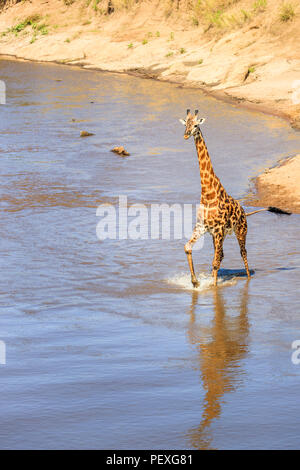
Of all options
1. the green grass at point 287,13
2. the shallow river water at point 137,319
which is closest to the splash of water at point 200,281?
the shallow river water at point 137,319

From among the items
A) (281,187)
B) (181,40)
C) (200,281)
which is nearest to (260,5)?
(181,40)

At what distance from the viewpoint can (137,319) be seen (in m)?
7.67

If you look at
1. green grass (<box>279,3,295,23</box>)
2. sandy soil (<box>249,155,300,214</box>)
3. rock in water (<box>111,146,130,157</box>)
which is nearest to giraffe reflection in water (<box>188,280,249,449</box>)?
sandy soil (<box>249,155,300,214</box>)

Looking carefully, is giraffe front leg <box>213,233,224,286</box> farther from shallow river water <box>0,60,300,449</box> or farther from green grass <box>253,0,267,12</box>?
green grass <box>253,0,267,12</box>

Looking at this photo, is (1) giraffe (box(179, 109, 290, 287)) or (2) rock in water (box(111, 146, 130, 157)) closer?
(1) giraffe (box(179, 109, 290, 287))

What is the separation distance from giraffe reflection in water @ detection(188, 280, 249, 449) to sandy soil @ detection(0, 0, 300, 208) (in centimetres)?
559

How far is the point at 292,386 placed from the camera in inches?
224

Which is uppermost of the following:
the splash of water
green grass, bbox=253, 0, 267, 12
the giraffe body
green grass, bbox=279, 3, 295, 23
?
green grass, bbox=253, 0, 267, 12

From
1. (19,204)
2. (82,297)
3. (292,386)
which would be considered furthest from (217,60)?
(292,386)

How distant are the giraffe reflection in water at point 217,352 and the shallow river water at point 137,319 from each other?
Answer: 2cm

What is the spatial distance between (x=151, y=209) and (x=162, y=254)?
9.52ft

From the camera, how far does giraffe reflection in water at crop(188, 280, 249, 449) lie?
5.20 metres

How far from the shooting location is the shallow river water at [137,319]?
5.07 meters
